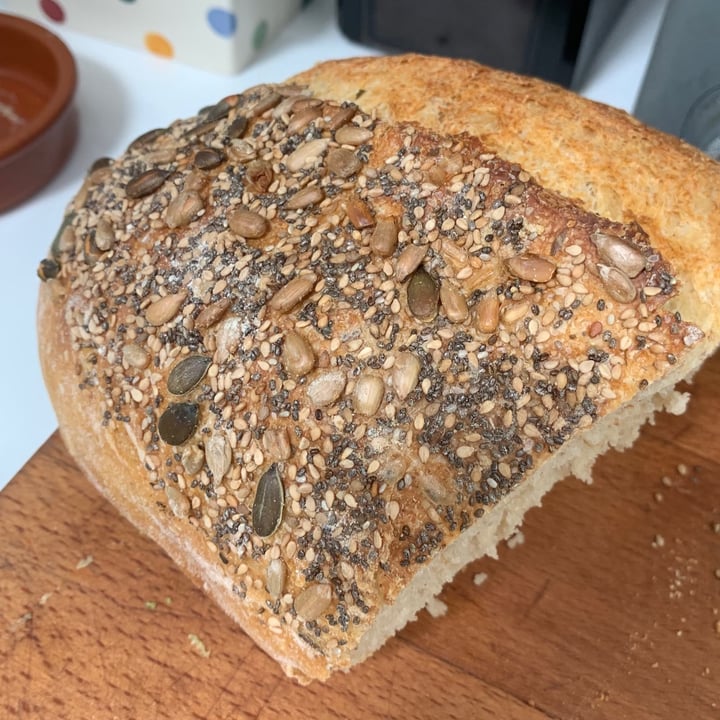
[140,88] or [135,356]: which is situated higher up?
[135,356]

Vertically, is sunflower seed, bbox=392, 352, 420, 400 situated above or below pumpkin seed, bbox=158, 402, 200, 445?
above

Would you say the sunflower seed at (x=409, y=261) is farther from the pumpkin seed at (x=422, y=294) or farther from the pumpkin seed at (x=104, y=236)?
the pumpkin seed at (x=104, y=236)

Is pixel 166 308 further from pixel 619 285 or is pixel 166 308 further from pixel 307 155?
pixel 619 285

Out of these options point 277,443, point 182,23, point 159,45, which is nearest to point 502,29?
point 182,23

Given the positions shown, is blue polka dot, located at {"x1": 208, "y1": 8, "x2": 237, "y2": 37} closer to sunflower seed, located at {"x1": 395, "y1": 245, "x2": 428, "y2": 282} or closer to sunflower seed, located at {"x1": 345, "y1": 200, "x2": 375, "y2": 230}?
sunflower seed, located at {"x1": 345, "y1": 200, "x2": 375, "y2": 230}

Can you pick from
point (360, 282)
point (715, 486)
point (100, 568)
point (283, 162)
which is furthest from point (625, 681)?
point (283, 162)

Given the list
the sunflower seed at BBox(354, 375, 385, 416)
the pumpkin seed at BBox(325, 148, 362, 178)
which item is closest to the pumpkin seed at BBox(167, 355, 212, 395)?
the sunflower seed at BBox(354, 375, 385, 416)
